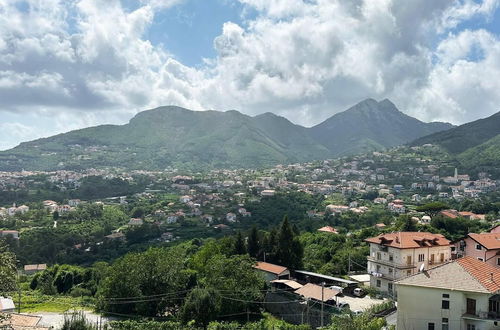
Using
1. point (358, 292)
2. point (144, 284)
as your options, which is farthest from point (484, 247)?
point (144, 284)

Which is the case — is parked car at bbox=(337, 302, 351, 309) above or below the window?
below

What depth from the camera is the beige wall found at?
2245 cm

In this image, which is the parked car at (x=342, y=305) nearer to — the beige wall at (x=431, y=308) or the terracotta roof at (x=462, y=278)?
the beige wall at (x=431, y=308)

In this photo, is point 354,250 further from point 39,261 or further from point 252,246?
point 39,261

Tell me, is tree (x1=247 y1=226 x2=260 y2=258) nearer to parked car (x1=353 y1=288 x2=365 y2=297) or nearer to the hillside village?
the hillside village

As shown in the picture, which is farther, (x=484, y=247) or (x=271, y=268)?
(x=271, y=268)

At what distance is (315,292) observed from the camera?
32.7 meters

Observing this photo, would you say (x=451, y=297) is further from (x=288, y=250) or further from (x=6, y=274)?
(x=6, y=274)

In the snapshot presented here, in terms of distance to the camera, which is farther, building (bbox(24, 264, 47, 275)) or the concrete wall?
building (bbox(24, 264, 47, 275))

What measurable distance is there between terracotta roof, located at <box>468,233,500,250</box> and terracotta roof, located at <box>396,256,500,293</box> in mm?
12180

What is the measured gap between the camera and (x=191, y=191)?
6186 inches

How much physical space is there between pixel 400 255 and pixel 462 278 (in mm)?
14033

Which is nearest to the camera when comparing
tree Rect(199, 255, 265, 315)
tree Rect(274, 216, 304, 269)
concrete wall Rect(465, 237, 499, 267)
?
tree Rect(199, 255, 265, 315)

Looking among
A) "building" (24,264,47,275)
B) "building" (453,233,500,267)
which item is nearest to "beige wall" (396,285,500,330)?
"building" (453,233,500,267)
